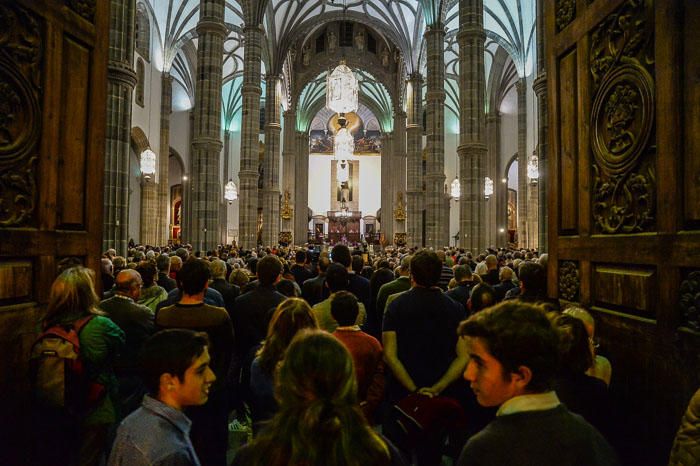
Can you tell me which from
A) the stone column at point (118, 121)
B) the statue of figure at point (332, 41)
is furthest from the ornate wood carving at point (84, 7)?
the statue of figure at point (332, 41)

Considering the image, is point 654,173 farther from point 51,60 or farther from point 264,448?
point 51,60

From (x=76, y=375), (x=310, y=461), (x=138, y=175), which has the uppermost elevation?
(x=138, y=175)

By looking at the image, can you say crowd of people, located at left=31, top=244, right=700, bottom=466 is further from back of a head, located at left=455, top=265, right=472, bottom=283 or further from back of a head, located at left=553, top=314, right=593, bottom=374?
back of a head, located at left=455, top=265, right=472, bottom=283

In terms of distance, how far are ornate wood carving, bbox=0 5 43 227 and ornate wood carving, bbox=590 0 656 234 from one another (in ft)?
11.7

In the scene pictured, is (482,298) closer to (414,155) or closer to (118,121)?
(118,121)

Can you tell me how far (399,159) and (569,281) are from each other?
33.9m

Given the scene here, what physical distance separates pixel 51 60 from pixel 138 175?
23499mm

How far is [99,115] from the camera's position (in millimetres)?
3492

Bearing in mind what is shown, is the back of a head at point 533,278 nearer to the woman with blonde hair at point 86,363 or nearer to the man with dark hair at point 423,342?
the man with dark hair at point 423,342

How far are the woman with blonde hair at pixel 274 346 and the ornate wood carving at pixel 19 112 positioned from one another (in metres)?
1.75

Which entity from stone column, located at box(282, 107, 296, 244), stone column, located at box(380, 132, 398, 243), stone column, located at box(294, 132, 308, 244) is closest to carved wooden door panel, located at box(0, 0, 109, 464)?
stone column, located at box(282, 107, 296, 244)

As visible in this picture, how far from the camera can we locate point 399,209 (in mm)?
37188

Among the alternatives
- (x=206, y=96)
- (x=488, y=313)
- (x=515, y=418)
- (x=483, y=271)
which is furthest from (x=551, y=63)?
(x=206, y=96)

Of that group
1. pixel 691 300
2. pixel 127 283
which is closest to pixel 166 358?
pixel 127 283
